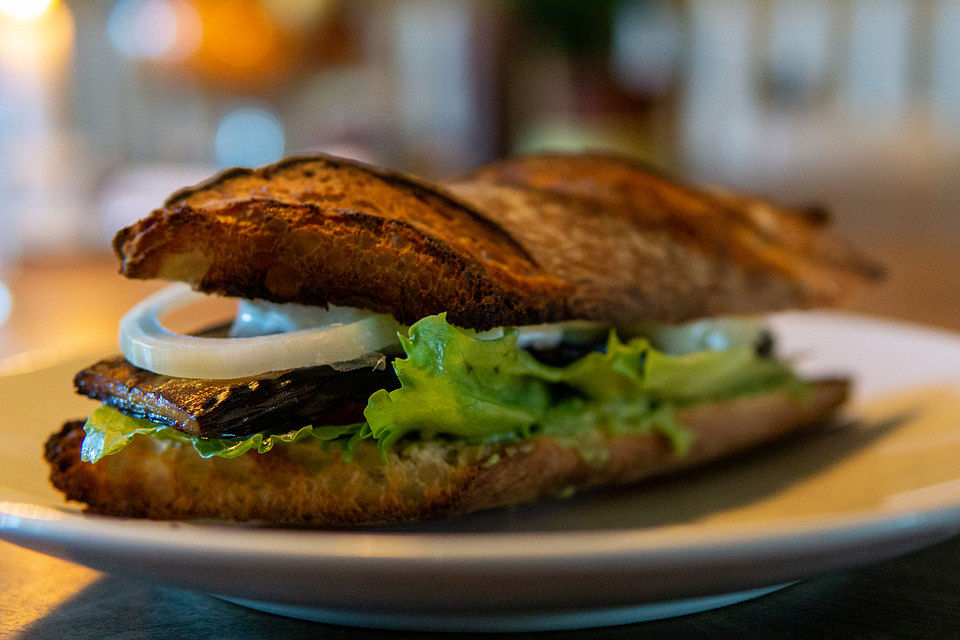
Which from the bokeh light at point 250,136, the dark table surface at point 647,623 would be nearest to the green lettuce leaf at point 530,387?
the dark table surface at point 647,623

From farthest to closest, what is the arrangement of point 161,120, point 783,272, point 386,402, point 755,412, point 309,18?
point 161,120
point 309,18
point 783,272
point 755,412
point 386,402

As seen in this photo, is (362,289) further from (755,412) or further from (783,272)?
(783,272)

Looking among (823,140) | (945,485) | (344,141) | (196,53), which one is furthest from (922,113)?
(945,485)

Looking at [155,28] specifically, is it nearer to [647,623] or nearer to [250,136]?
[250,136]

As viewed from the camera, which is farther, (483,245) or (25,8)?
(25,8)

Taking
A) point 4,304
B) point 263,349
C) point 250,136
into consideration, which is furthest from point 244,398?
point 250,136

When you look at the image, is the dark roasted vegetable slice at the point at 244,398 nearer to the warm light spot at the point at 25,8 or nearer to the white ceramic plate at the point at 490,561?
the white ceramic plate at the point at 490,561

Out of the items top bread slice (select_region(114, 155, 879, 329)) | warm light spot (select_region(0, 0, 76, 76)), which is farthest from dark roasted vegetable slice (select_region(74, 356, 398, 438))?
warm light spot (select_region(0, 0, 76, 76))
